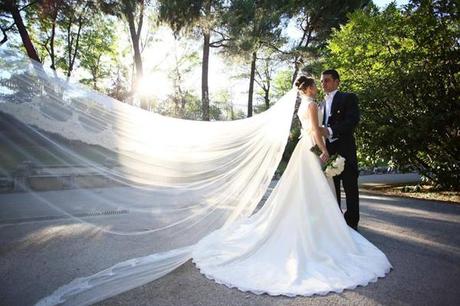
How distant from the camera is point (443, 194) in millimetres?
8203

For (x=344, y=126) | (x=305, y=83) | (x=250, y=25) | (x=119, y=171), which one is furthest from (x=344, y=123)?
(x=250, y=25)

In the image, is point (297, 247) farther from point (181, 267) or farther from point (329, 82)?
point (329, 82)

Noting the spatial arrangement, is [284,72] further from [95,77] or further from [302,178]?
[302,178]

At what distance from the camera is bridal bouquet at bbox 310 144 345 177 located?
3.90 meters

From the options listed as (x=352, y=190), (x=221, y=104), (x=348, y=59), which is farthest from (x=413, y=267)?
(x=221, y=104)

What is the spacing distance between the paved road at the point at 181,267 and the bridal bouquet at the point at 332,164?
1.00m

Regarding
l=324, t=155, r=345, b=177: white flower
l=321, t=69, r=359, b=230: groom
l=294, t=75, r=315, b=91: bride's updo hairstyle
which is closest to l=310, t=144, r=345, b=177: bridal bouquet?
l=324, t=155, r=345, b=177: white flower

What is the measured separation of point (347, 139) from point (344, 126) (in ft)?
0.83

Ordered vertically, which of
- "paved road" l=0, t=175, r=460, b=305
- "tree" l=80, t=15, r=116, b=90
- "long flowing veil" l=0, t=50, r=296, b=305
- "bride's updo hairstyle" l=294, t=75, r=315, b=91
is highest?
"tree" l=80, t=15, r=116, b=90

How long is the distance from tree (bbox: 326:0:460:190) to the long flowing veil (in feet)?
18.3

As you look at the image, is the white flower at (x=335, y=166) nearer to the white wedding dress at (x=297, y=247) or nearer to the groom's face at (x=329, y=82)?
the white wedding dress at (x=297, y=247)

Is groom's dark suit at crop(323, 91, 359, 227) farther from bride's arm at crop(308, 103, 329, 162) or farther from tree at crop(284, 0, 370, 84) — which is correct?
tree at crop(284, 0, 370, 84)

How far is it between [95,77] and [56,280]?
25.2 metres

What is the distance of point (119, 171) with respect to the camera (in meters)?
3.56
